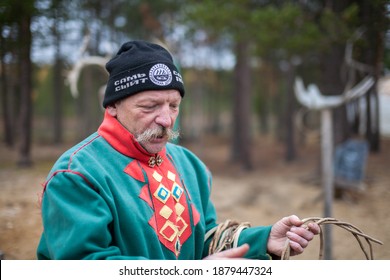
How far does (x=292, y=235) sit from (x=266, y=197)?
20.7 feet

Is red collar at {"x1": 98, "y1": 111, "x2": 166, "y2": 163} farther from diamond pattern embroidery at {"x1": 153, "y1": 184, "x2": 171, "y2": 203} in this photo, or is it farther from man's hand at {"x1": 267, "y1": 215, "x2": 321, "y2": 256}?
man's hand at {"x1": 267, "y1": 215, "x2": 321, "y2": 256}

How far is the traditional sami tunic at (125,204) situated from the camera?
3.93ft

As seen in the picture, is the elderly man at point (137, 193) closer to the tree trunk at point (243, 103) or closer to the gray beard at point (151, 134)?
the gray beard at point (151, 134)

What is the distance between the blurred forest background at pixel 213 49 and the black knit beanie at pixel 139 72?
103 centimetres

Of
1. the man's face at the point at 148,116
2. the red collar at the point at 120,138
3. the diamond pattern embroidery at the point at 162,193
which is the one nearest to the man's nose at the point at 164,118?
the man's face at the point at 148,116

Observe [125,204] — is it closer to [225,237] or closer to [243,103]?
[225,237]

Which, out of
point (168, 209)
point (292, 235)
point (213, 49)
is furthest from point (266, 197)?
point (213, 49)

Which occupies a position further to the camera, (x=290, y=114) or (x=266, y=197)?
(x=290, y=114)

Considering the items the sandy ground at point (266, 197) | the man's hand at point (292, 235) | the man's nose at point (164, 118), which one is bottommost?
the sandy ground at point (266, 197)

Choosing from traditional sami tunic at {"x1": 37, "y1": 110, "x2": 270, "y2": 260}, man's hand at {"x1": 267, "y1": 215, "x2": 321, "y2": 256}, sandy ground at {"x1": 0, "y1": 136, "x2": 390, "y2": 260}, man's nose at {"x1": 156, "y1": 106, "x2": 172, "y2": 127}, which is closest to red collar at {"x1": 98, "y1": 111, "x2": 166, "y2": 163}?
traditional sami tunic at {"x1": 37, "y1": 110, "x2": 270, "y2": 260}

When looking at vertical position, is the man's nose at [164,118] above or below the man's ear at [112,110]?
below

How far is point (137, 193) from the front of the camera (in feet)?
4.63
